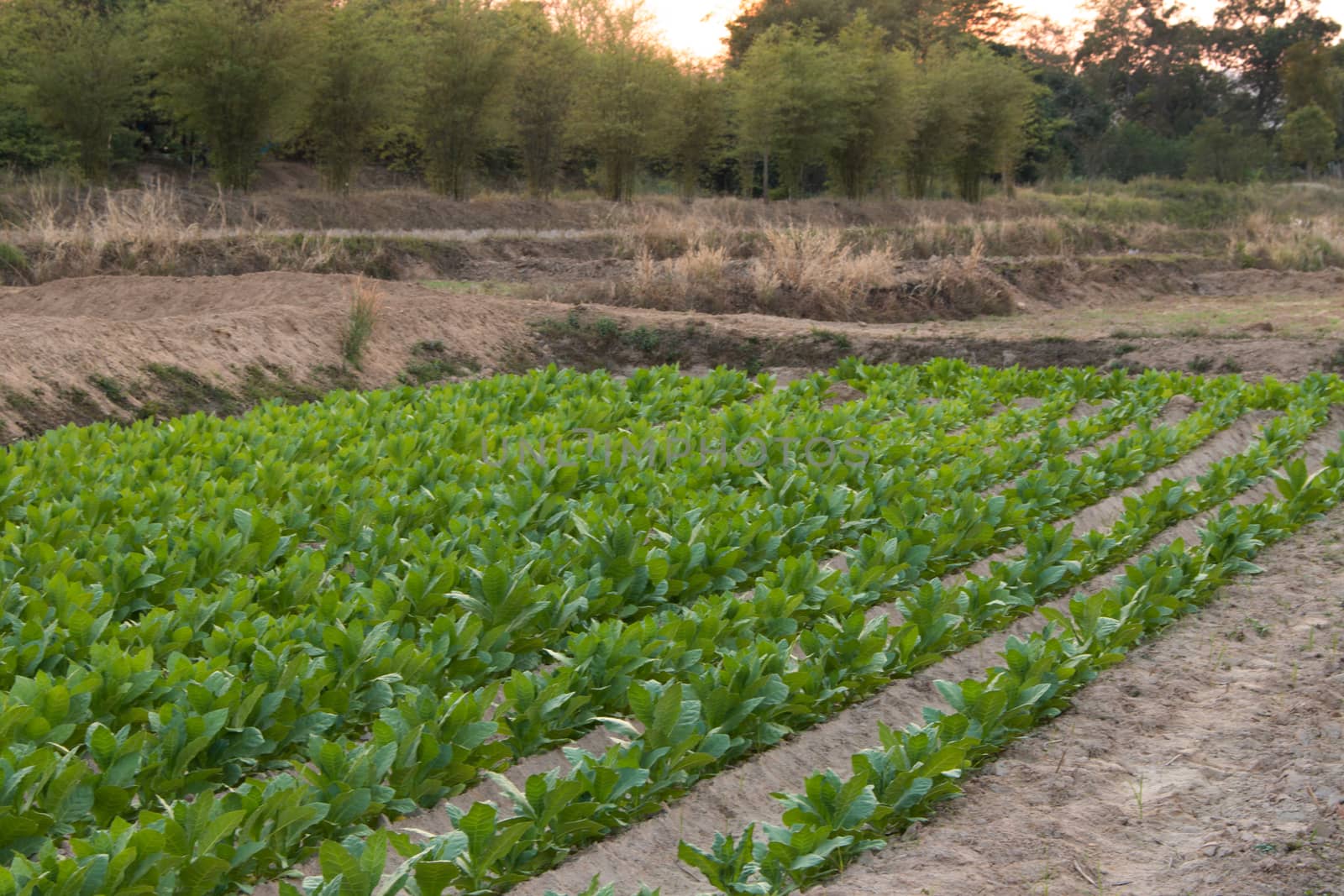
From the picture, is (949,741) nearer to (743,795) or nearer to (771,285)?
(743,795)

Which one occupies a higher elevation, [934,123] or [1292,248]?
[934,123]

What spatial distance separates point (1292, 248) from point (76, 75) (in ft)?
74.5

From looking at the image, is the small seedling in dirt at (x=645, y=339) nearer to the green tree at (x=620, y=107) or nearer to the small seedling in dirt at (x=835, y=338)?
the small seedling in dirt at (x=835, y=338)

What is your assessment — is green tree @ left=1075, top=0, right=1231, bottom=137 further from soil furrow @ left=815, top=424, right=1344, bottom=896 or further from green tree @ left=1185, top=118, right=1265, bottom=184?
soil furrow @ left=815, top=424, right=1344, bottom=896

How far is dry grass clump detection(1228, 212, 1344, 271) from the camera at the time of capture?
2295 cm

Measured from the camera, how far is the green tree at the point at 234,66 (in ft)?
68.4

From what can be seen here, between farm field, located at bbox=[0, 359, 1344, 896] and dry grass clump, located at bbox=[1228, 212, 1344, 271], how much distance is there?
1797 cm

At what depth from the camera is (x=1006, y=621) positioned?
491 cm

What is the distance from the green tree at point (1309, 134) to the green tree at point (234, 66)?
128ft

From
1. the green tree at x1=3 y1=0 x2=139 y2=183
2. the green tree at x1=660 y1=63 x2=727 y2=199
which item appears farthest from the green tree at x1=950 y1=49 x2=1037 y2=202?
the green tree at x1=3 y1=0 x2=139 y2=183

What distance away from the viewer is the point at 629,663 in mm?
3920

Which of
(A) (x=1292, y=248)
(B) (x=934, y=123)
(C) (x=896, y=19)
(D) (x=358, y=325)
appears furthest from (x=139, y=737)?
(C) (x=896, y=19)

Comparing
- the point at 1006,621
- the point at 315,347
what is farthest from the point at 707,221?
the point at 1006,621

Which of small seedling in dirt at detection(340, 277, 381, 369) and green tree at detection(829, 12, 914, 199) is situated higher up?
green tree at detection(829, 12, 914, 199)
